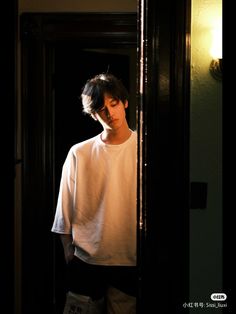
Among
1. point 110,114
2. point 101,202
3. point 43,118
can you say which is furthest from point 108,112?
point 43,118

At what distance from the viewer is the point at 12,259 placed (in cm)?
123

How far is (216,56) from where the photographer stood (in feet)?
5.48

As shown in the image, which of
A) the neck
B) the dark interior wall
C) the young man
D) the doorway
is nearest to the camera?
the dark interior wall

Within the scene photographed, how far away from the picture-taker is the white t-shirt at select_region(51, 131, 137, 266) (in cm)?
201

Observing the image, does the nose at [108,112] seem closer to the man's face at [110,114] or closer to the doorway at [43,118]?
the man's face at [110,114]

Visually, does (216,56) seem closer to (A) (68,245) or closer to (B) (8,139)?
(B) (8,139)

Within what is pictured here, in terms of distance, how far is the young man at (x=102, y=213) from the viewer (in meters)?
1.99

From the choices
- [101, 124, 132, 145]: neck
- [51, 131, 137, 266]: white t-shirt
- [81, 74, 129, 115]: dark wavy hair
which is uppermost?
[81, 74, 129, 115]: dark wavy hair

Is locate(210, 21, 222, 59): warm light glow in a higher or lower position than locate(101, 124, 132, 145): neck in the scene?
higher

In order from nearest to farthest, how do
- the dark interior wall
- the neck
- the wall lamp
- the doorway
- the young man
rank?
the dark interior wall, the wall lamp, the young man, the neck, the doorway

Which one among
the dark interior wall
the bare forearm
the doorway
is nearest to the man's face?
the bare forearm

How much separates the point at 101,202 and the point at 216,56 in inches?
33.6

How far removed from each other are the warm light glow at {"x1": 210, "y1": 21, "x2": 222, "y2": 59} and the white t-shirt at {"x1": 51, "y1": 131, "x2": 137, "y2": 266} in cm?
61

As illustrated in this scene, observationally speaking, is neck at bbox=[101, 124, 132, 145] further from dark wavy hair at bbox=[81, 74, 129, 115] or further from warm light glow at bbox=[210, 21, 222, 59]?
warm light glow at bbox=[210, 21, 222, 59]
